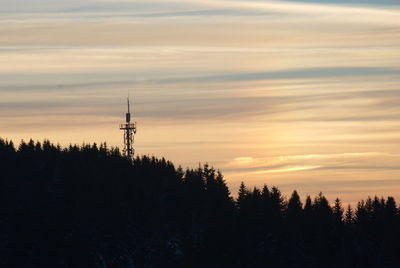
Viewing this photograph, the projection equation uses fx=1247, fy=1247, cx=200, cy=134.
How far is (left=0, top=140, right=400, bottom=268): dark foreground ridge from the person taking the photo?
163375 mm

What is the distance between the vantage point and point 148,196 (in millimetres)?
182125

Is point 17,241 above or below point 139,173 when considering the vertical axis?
below

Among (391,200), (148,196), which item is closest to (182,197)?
(148,196)

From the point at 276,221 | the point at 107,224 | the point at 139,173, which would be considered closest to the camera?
the point at 107,224

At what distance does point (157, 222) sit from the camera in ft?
580

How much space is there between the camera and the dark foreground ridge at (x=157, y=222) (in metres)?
163

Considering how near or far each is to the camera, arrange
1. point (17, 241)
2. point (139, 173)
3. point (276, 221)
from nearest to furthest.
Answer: point (17, 241) < point (276, 221) < point (139, 173)

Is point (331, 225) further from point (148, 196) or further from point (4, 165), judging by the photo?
point (4, 165)

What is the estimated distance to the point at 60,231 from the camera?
16388 centimetres

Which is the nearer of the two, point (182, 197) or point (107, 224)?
point (107, 224)

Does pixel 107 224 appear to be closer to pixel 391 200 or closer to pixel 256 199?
pixel 256 199

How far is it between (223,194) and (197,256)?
28.2 meters

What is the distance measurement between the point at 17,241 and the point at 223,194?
151ft

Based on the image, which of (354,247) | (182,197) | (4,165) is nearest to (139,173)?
(182,197)
